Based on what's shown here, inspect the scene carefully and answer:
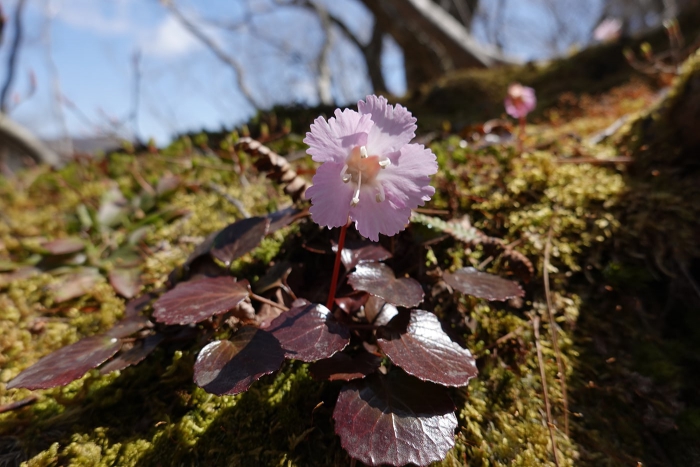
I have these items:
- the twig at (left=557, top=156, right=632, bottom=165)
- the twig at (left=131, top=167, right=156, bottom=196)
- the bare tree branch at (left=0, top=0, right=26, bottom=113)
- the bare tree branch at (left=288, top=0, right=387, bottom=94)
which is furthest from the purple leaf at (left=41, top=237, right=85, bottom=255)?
the bare tree branch at (left=288, top=0, right=387, bottom=94)

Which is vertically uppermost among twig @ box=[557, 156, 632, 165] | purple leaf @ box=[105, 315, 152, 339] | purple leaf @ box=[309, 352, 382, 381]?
Answer: twig @ box=[557, 156, 632, 165]

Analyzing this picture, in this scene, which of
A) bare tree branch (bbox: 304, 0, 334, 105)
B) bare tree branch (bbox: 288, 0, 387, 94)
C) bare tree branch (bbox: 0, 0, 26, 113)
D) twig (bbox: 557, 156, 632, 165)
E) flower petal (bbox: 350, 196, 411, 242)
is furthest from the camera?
bare tree branch (bbox: 304, 0, 334, 105)

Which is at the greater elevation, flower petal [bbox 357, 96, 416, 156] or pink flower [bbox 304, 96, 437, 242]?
flower petal [bbox 357, 96, 416, 156]

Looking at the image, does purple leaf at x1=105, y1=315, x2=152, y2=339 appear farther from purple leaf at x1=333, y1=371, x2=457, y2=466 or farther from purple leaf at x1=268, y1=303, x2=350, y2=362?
purple leaf at x1=333, y1=371, x2=457, y2=466

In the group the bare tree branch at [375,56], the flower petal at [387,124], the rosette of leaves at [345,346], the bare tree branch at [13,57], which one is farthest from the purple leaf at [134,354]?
the bare tree branch at [375,56]

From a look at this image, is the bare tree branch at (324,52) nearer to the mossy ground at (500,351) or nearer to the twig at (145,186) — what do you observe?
the twig at (145,186)

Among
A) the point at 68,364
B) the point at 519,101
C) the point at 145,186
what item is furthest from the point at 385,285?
the point at 145,186
